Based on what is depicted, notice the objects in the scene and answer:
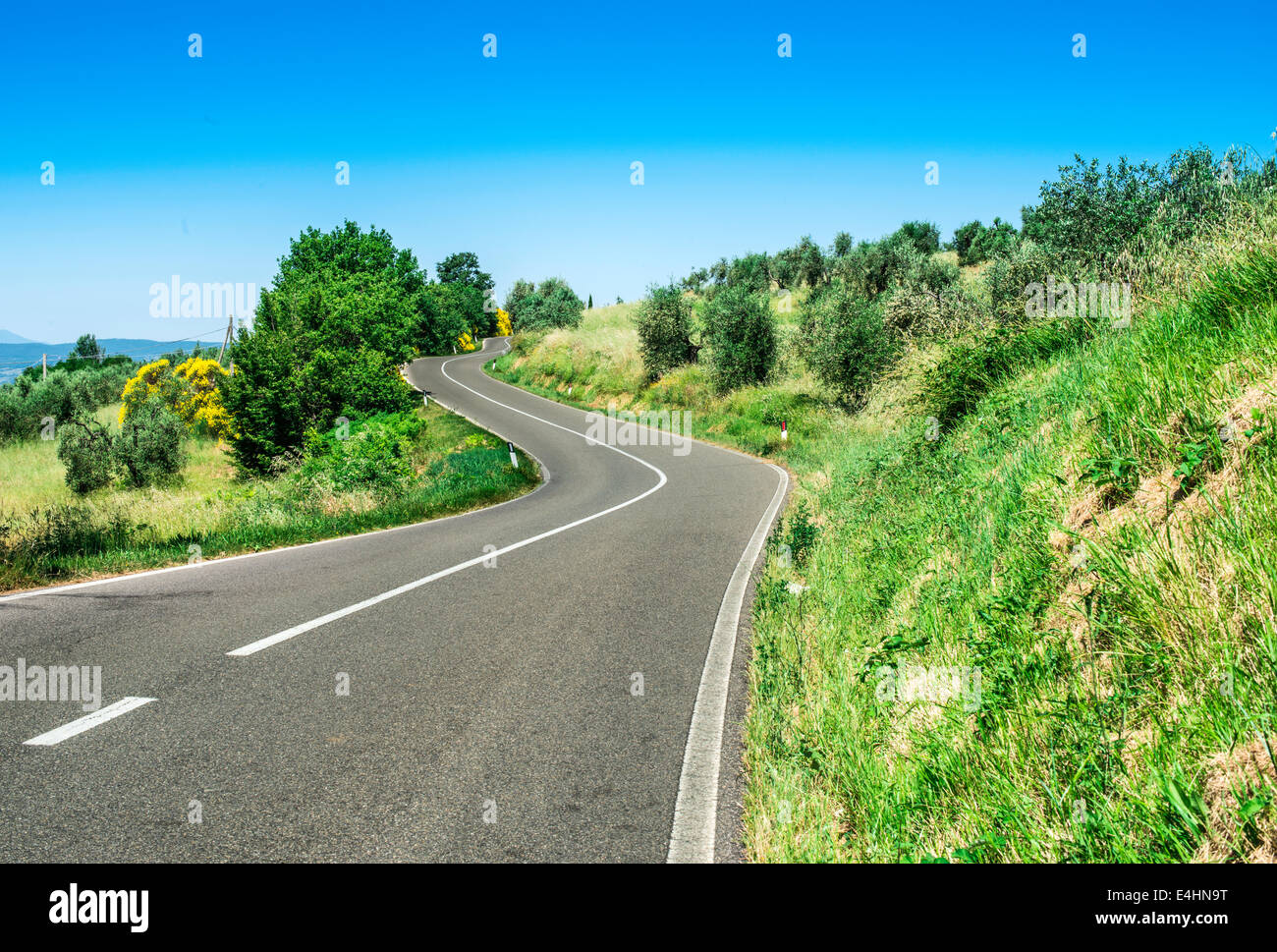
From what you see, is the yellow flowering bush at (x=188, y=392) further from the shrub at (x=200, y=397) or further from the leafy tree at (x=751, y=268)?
the leafy tree at (x=751, y=268)

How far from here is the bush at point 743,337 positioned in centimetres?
3359

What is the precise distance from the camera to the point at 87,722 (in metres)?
4.07

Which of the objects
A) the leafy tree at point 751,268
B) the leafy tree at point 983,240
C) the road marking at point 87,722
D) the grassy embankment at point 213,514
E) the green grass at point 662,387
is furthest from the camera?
the leafy tree at point 751,268

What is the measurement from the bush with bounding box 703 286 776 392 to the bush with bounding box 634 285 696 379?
5.10 m

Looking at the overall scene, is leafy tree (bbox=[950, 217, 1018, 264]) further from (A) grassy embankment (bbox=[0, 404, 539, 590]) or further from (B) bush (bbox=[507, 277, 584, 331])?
(A) grassy embankment (bbox=[0, 404, 539, 590])

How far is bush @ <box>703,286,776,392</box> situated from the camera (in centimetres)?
3359

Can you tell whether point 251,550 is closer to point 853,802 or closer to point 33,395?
point 853,802

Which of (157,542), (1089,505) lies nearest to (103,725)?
(1089,505)

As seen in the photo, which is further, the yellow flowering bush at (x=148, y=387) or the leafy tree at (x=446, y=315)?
the leafy tree at (x=446, y=315)

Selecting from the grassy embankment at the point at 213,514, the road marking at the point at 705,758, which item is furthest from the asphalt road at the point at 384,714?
the grassy embankment at the point at 213,514

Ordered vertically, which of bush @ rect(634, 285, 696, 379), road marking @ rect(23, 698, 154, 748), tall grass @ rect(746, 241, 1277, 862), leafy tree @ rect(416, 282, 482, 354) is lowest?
road marking @ rect(23, 698, 154, 748)

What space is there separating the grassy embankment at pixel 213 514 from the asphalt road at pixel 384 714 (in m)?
0.98

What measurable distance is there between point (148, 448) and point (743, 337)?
2738cm

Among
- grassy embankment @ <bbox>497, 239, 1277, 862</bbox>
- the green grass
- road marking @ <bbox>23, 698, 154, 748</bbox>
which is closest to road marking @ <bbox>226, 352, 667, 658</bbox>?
road marking @ <bbox>23, 698, 154, 748</bbox>
